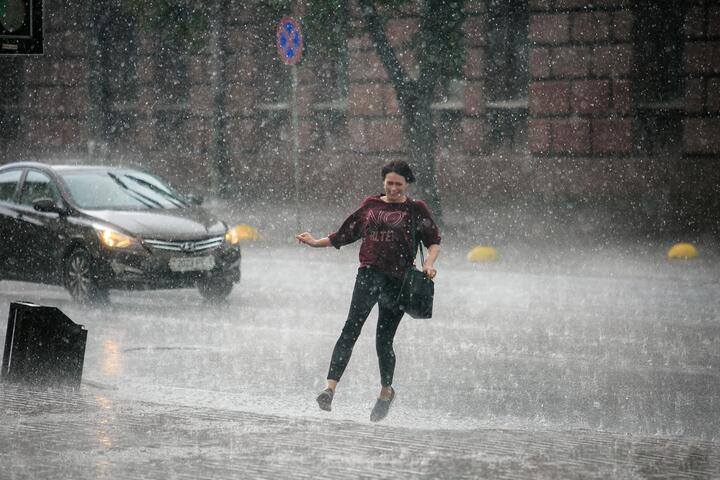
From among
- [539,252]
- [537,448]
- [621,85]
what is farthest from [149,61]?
[537,448]

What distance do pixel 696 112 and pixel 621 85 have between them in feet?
5.22

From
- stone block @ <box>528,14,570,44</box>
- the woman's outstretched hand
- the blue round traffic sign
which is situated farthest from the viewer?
stone block @ <box>528,14,570,44</box>

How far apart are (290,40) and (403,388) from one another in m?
13.3

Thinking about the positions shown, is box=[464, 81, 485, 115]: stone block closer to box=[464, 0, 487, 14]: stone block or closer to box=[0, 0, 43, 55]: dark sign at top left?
box=[464, 0, 487, 14]: stone block

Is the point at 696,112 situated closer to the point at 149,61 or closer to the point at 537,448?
the point at 149,61

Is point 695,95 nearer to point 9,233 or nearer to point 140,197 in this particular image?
point 140,197

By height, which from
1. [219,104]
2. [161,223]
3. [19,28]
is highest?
[219,104]

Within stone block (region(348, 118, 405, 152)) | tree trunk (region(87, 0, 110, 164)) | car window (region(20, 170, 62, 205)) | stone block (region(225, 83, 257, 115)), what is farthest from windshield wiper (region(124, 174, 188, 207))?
tree trunk (region(87, 0, 110, 164))

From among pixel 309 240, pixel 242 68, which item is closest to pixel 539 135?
pixel 242 68

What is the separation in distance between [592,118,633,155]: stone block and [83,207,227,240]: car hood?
1042 cm

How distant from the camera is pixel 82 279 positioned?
539 inches

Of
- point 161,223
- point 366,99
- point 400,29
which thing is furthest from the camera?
point 366,99

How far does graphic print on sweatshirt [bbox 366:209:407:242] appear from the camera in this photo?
803 cm

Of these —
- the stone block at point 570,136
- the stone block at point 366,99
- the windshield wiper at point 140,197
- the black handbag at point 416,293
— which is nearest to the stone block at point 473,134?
the stone block at point 570,136
